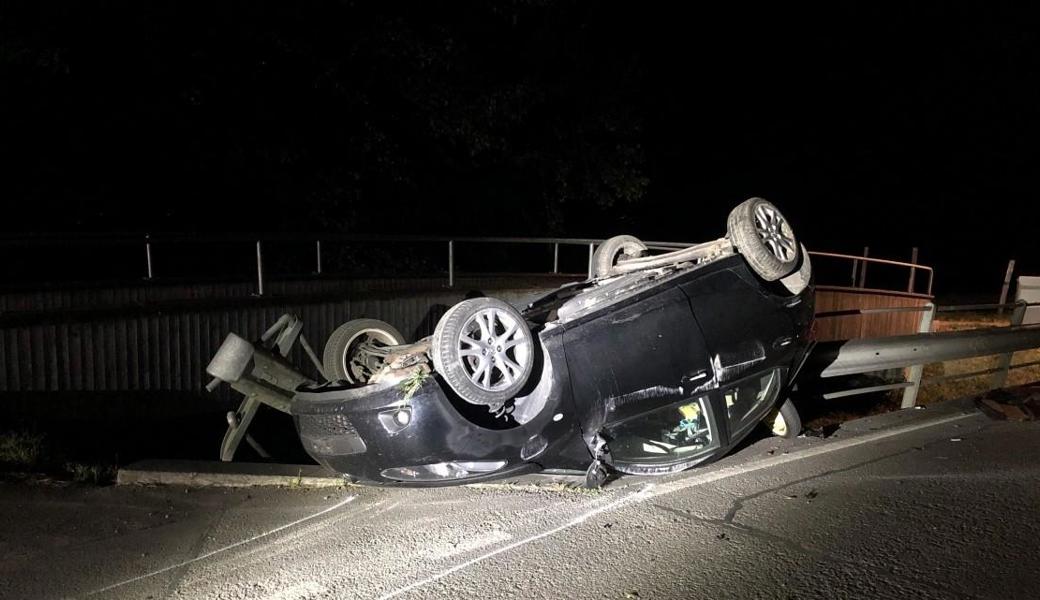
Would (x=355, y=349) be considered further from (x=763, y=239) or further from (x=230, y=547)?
(x=763, y=239)

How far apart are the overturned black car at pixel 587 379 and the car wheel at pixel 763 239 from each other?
0.03ft

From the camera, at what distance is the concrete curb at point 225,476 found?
206 inches

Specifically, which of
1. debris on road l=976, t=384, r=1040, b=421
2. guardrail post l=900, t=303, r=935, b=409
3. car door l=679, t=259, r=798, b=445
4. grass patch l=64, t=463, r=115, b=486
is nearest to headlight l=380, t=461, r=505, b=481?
car door l=679, t=259, r=798, b=445

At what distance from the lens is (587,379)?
461 cm

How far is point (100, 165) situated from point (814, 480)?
468 inches

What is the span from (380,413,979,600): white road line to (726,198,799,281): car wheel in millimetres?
1378

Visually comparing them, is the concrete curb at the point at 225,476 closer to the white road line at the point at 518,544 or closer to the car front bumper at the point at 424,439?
the car front bumper at the point at 424,439

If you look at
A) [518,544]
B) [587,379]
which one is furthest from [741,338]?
[518,544]

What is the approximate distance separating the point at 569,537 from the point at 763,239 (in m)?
2.53

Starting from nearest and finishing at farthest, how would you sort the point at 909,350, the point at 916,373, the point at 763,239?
the point at 763,239, the point at 909,350, the point at 916,373

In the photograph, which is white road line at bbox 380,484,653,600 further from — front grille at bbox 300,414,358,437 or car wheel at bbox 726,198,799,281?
car wheel at bbox 726,198,799,281

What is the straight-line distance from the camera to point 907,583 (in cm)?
372

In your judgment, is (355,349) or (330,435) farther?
(355,349)

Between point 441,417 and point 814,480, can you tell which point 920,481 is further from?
point 441,417
